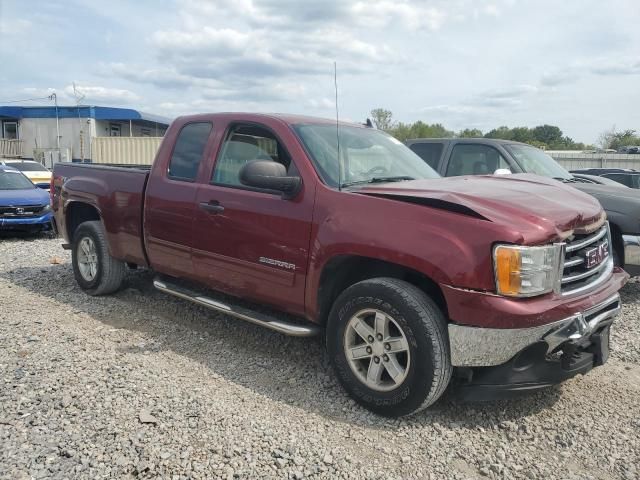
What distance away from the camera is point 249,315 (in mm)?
4098

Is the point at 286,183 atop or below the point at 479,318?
atop

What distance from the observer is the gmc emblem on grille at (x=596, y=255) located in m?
3.43

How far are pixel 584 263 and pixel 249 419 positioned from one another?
7.40 feet

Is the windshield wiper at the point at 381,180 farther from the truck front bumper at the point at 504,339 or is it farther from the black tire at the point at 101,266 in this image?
the black tire at the point at 101,266

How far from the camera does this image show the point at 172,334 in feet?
15.8

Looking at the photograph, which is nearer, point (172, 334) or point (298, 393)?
point (298, 393)

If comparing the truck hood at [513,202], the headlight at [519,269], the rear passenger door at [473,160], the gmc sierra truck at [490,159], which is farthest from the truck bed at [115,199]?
the rear passenger door at [473,160]

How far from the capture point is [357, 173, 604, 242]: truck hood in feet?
10.1

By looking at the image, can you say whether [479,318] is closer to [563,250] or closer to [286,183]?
[563,250]

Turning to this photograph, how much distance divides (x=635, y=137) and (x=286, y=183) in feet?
209

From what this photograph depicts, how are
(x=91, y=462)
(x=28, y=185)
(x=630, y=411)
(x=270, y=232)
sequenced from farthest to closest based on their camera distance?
(x=28, y=185) < (x=270, y=232) < (x=630, y=411) < (x=91, y=462)

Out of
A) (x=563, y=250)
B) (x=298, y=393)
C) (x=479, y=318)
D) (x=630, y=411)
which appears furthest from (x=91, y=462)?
(x=630, y=411)

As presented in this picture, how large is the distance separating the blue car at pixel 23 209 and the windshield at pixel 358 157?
24.7 feet

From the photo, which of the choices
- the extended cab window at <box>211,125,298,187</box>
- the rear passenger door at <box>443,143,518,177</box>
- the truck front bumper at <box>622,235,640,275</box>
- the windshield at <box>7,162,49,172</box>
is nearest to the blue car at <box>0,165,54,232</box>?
the windshield at <box>7,162,49,172</box>
